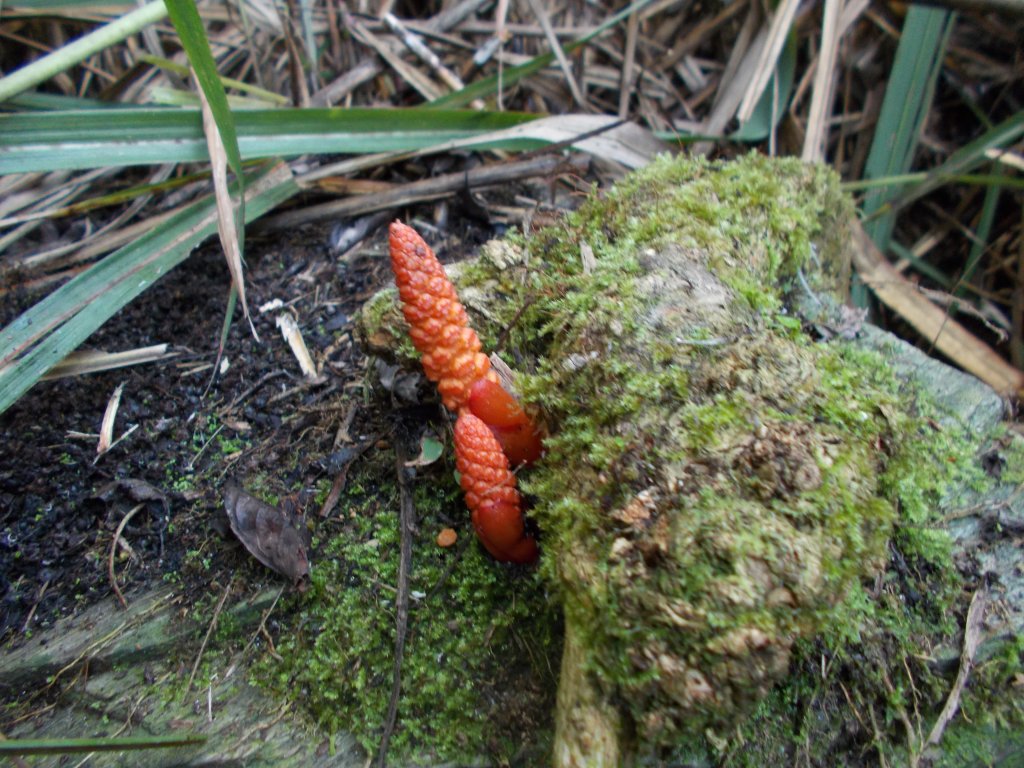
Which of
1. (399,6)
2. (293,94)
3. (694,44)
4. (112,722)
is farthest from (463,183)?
Result: (112,722)

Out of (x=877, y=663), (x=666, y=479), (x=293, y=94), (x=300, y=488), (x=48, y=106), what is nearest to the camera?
(x=666, y=479)

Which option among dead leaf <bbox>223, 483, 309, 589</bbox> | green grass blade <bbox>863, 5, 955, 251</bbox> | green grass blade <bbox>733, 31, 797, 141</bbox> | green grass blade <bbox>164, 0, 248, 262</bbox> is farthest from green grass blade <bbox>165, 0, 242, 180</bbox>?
green grass blade <bbox>863, 5, 955, 251</bbox>

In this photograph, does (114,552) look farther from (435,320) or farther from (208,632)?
(435,320)

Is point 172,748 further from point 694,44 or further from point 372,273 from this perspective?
point 694,44

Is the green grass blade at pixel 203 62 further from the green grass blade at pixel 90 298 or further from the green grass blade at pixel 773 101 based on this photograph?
the green grass blade at pixel 773 101

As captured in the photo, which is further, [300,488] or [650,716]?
[300,488]

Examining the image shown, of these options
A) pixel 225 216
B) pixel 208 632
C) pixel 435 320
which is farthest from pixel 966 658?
pixel 225 216

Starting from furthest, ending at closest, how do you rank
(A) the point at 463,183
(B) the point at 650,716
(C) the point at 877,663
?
(A) the point at 463,183 → (C) the point at 877,663 → (B) the point at 650,716
